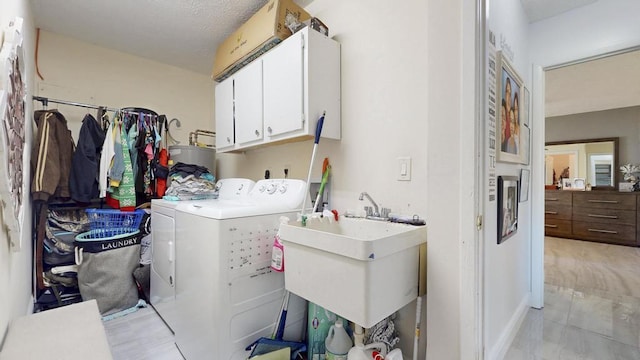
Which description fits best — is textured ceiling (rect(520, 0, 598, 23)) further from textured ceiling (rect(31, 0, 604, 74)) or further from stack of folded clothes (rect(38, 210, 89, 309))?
stack of folded clothes (rect(38, 210, 89, 309))

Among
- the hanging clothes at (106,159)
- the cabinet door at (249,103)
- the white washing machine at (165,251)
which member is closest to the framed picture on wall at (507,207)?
the cabinet door at (249,103)

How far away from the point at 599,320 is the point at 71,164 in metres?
4.51

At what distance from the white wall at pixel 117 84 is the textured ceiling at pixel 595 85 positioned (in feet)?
13.5

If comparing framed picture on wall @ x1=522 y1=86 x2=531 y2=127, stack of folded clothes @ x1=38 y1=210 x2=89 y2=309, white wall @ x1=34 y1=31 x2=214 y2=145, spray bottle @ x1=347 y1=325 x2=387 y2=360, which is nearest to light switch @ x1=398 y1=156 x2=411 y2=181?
spray bottle @ x1=347 y1=325 x2=387 y2=360

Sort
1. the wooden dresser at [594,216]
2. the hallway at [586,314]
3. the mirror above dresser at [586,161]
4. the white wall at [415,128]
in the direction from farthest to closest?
the mirror above dresser at [586,161]
the wooden dresser at [594,216]
the hallway at [586,314]
the white wall at [415,128]

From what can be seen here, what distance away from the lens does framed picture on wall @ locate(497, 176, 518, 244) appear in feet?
4.97

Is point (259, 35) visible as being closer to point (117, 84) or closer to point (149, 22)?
point (149, 22)

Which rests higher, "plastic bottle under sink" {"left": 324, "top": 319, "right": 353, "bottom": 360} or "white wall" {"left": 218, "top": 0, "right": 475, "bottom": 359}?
"white wall" {"left": 218, "top": 0, "right": 475, "bottom": 359}

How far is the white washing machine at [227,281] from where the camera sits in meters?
1.39

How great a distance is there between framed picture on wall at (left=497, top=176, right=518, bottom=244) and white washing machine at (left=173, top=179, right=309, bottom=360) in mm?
1228

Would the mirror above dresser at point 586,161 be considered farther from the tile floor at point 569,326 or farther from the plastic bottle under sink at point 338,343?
the plastic bottle under sink at point 338,343

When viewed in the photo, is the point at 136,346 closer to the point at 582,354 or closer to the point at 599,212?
the point at 582,354

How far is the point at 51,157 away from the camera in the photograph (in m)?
2.14

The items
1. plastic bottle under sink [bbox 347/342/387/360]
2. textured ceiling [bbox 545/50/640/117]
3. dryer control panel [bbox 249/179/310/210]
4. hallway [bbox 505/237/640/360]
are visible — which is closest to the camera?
plastic bottle under sink [bbox 347/342/387/360]
